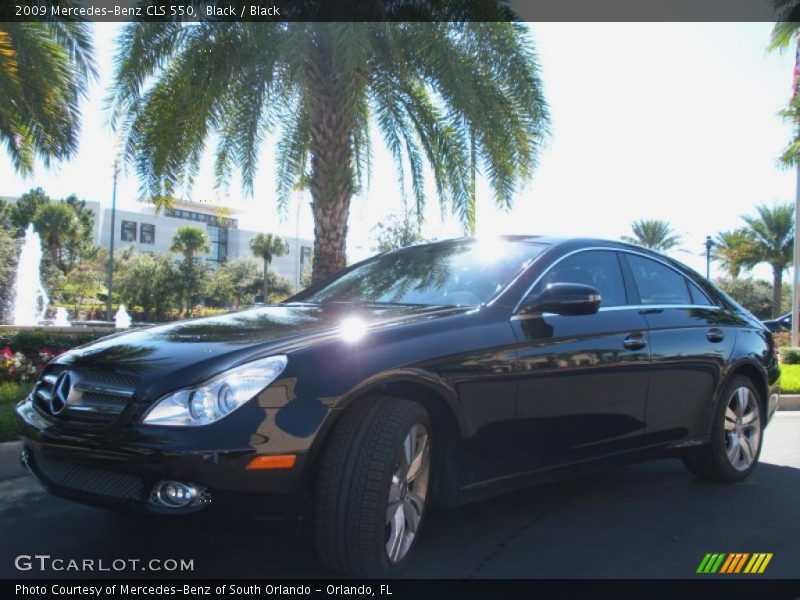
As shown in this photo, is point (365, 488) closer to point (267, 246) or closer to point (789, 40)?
point (789, 40)

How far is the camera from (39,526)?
417 centimetres

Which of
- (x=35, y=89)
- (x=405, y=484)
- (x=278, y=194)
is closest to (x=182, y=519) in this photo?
(x=405, y=484)

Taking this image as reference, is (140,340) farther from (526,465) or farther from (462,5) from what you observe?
(462,5)

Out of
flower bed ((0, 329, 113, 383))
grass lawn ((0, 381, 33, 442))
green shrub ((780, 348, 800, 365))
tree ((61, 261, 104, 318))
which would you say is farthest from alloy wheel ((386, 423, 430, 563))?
tree ((61, 261, 104, 318))

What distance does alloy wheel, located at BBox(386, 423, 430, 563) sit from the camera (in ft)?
10.8

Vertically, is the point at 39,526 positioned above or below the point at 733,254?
below

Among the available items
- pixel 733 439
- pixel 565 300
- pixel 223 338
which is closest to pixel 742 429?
pixel 733 439

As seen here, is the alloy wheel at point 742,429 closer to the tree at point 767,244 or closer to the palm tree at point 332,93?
the palm tree at point 332,93

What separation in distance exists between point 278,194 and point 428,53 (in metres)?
4.26

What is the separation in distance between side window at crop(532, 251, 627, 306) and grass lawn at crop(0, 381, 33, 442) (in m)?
3.85

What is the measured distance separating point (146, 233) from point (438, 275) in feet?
333

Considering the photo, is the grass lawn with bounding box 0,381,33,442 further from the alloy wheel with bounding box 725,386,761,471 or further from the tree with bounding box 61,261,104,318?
the tree with bounding box 61,261,104,318

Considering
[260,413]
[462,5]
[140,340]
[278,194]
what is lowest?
[260,413]

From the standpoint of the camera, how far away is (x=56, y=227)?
61281 millimetres
